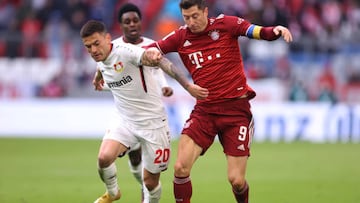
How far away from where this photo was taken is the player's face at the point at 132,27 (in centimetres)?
1103

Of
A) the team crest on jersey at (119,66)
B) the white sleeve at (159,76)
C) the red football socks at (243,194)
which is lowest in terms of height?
the red football socks at (243,194)

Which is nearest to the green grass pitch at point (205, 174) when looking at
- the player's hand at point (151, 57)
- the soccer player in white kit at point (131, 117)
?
the soccer player in white kit at point (131, 117)

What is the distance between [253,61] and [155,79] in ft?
39.9

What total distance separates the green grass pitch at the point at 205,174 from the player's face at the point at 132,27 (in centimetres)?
223

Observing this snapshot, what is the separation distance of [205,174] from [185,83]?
637 centimetres

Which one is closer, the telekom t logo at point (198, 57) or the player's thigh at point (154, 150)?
the telekom t logo at point (198, 57)

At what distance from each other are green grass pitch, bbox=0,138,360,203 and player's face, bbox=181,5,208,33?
9.43 ft

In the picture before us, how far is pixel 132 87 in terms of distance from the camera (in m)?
10.0

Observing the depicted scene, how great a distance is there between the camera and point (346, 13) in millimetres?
24703

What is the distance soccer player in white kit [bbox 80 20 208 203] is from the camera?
32.3ft

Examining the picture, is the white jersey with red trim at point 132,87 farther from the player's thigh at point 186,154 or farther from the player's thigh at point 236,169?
the player's thigh at point 236,169

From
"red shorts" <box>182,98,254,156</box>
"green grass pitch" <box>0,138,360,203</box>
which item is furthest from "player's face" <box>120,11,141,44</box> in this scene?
"green grass pitch" <box>0,138,360,203</box>

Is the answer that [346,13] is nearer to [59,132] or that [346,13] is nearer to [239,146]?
[59,132]

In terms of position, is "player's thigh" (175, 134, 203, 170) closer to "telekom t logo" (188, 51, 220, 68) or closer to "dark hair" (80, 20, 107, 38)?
"telekom t logo" (188, 51, 220, 68)
